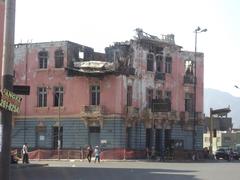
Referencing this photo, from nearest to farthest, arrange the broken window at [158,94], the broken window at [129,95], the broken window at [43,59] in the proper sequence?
the broken window at [129,95] < the broken window at [43,59] < the broken window at [158,94]

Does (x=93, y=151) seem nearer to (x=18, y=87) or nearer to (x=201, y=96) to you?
(x=201, y=96)

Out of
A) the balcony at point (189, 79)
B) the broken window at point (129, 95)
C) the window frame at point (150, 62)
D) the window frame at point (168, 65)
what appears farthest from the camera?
the balcony at point (189, 79)

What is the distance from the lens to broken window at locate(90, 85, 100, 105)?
189ft

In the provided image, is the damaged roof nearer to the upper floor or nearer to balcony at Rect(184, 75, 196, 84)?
the upper floor

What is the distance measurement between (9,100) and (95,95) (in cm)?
4823

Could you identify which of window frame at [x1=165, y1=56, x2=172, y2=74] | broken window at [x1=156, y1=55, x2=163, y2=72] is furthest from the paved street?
window frame at [x1=165, y1=56, x2=172, y2=74]

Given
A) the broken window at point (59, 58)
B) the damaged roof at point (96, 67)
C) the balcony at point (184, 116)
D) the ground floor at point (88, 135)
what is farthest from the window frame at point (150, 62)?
the broken window at point (59, 58)

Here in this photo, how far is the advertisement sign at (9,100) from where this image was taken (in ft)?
30.3

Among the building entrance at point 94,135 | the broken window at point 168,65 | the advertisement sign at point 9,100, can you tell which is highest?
the broken window at point 168,65

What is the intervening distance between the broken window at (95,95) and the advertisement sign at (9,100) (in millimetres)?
47923

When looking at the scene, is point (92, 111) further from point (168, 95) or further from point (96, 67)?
point (168, 95)

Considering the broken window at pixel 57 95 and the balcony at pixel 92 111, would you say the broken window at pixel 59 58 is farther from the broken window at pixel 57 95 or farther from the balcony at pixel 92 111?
the balcony at pixel 92 111

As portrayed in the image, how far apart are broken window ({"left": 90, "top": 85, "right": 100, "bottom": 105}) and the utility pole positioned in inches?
1883

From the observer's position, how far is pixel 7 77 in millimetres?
9578
